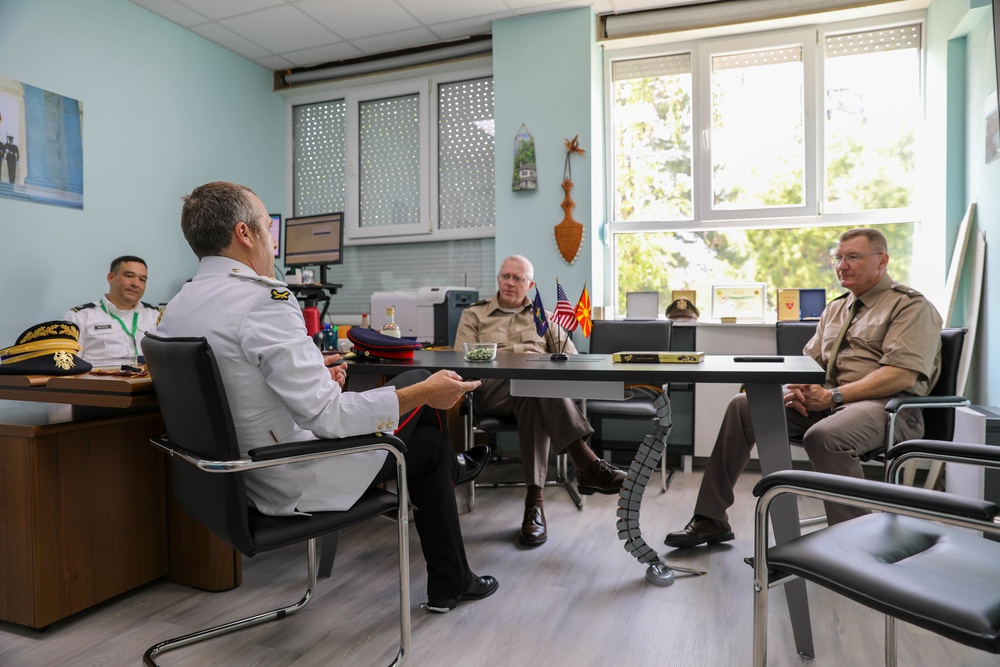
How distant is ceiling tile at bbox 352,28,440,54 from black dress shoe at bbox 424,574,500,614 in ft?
12.2

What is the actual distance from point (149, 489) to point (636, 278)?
331 cm

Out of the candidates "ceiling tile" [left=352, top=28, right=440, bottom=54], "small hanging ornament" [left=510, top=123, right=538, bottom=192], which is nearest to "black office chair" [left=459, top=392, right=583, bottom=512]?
"small hanging ornament" [left=510, top=123, right=538, bottom=192]

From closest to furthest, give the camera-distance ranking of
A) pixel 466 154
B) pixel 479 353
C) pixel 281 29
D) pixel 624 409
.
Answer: pixel 479 353 → pixel 624 409 → pixel 281 29 → pixel 466 154

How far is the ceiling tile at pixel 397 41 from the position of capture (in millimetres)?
4465

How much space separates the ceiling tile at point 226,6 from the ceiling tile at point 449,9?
823 mm

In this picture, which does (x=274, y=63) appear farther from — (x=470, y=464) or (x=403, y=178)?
(x=470, y=464)

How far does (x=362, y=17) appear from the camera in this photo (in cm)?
419

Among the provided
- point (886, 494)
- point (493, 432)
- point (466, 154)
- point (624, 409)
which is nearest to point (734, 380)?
point (886, 494)

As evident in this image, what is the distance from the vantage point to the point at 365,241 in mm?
5066

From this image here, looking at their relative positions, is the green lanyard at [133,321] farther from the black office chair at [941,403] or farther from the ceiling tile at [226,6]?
the black office chair at [941,403]

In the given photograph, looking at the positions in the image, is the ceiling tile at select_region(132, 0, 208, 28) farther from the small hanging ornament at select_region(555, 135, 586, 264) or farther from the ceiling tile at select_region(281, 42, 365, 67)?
the small hanging ornament at select_region(555, 135, 586, 264)

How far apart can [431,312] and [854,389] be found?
2.41 metres

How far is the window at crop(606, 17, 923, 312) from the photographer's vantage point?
13.0 feet

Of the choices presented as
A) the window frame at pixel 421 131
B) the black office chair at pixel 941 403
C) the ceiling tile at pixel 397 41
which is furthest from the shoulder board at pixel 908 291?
the ceiling tile at pixel 397 41
